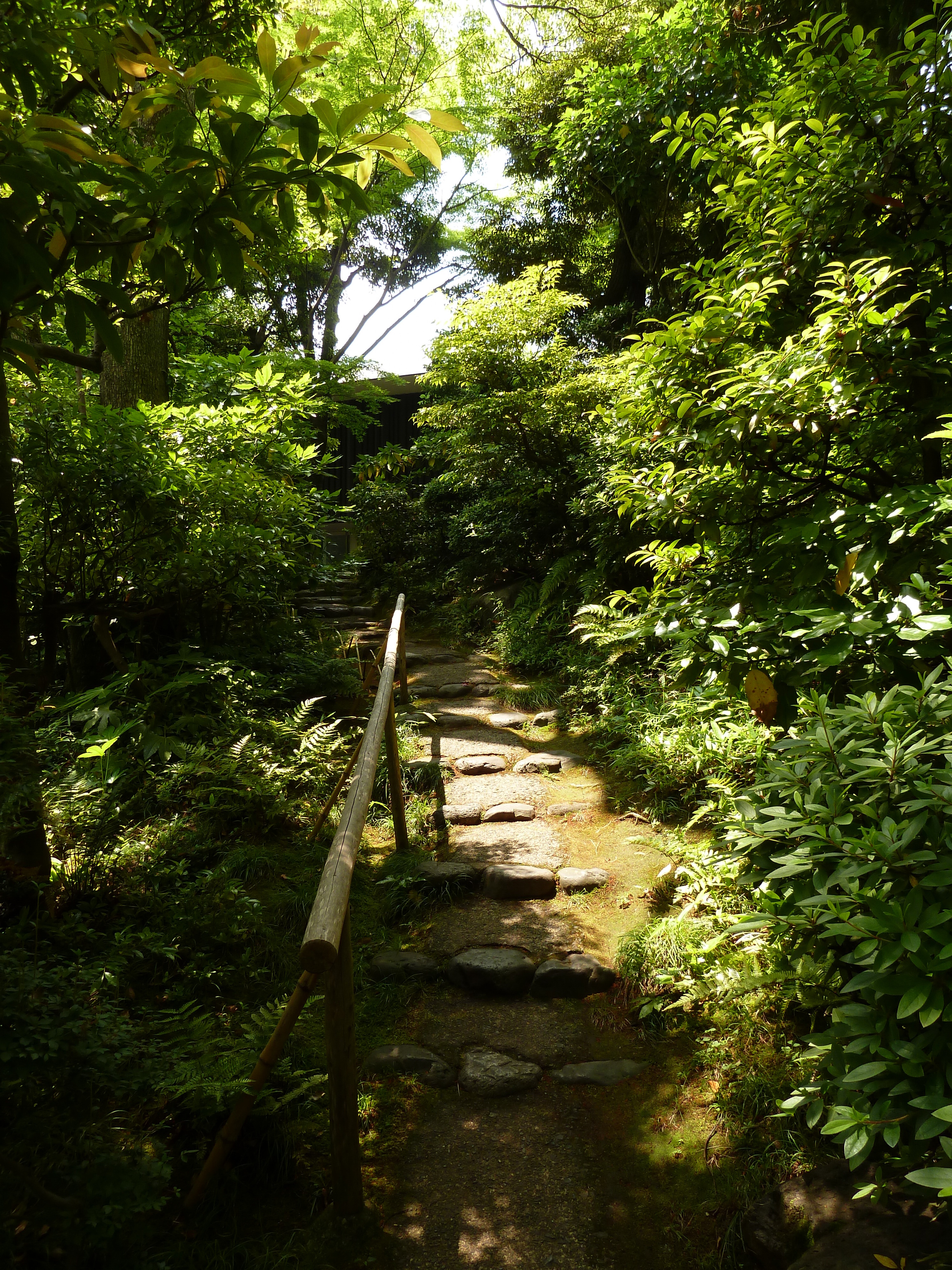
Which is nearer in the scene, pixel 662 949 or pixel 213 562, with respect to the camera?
pixel 662 949

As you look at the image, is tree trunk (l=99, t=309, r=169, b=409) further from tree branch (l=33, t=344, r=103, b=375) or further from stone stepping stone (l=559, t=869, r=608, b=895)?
stone stepping stone (l=559, t=869, r=608, b=895)

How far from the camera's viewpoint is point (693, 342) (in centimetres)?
271

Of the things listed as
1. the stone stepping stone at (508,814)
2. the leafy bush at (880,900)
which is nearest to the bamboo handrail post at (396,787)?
the stone stepping stone at (508,814)

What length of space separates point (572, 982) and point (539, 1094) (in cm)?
60

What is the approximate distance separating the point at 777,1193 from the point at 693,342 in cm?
261

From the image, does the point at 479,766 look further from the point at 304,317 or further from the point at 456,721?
the point at 304,317

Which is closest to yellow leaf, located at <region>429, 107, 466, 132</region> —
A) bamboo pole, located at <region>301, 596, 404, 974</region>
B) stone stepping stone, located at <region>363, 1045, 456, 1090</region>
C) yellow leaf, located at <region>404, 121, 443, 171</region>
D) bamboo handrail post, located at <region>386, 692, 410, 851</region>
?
yellow leaf, located at <region>404, 121, 443, 171</region>

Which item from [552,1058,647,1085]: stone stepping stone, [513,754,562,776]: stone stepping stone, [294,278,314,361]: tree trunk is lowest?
[552,1058,647,1085]: stone stepping stone

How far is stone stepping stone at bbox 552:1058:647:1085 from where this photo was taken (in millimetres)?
2801

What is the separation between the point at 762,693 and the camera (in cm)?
221

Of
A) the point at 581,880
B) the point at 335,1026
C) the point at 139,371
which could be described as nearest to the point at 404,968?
the point at 581,880

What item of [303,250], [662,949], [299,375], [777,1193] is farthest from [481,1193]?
[299,375]

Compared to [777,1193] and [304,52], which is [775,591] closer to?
[777,1193]

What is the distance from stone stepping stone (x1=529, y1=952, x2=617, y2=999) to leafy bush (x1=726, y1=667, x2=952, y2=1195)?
1476 millimetres
